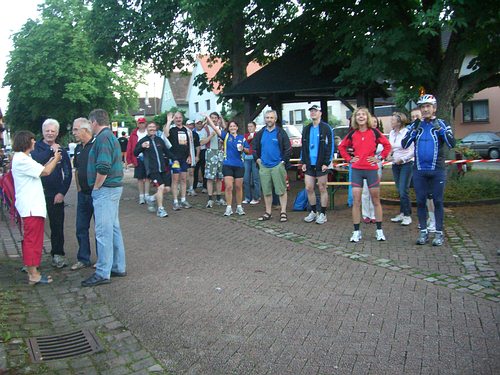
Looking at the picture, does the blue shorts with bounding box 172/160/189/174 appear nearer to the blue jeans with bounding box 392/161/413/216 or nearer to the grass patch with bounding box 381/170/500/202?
the grass patch with bounding box 381/170/500/202

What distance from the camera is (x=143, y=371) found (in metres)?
3.90

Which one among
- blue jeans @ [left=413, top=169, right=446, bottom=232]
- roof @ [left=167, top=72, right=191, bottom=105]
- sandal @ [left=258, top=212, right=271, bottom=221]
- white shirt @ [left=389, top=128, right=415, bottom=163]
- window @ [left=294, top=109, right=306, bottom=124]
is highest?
roof @ [left=167, top=72, right=191, bottom=105]

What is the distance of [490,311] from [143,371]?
311cm

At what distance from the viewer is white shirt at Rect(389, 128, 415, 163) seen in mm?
8781

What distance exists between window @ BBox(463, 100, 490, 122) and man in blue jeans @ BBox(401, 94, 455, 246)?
1206 inches

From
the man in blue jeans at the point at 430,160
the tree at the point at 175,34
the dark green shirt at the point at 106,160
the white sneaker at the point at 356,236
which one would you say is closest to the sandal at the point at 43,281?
the dark green shirt at the point at 106,160

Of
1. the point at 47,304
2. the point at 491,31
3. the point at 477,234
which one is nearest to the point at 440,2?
the point at 491,31

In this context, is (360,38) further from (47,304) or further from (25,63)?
(25,63)

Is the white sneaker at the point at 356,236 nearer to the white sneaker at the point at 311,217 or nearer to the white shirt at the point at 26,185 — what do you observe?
the white sneaker at the point at 311,217

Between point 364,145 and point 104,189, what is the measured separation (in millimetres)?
3785

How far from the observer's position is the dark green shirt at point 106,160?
5.95 meters

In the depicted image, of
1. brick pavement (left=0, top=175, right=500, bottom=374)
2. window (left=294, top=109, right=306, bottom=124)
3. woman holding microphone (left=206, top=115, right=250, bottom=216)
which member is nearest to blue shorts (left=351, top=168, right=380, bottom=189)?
brick pavement (left=0, top=175, right=500, bottom=374)

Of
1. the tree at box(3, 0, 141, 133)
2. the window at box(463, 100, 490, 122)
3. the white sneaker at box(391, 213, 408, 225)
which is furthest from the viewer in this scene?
the tree at box(3, 0, 141, 133)

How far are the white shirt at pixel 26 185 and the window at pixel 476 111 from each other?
112ft
